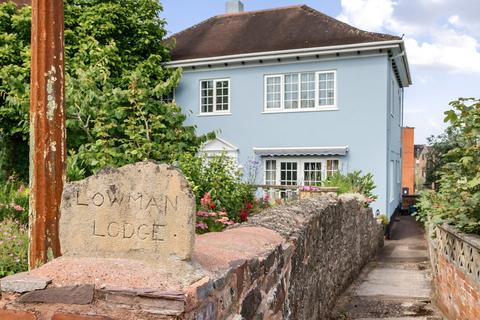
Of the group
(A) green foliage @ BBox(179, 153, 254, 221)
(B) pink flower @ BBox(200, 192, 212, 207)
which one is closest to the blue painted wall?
(A) green foliage @ BBox(179, 153, 254, 221)

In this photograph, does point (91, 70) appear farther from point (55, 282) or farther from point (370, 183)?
point (370, 183)

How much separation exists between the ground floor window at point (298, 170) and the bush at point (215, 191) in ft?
30.1

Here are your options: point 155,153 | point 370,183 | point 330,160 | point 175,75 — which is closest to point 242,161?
point 330,160

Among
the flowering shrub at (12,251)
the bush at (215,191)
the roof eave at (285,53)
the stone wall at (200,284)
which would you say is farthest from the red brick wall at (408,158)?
the flowering shrub at (12,251)

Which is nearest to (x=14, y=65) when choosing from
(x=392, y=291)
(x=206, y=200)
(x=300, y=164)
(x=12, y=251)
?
(x=300, y=164)

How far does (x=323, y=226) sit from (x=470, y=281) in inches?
62.6

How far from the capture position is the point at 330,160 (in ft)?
54.7

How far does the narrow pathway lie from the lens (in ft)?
20.4

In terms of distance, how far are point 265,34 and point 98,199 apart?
17.2 m

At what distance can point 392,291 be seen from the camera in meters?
7.62

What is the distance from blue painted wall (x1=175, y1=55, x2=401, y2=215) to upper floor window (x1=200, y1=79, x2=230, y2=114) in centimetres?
22

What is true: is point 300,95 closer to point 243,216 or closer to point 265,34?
point 265,34

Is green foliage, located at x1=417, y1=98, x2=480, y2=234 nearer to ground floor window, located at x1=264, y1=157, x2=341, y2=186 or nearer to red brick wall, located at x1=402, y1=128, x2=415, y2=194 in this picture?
ground floor window, located at x1=264, y1=157, x2=341, y2=186

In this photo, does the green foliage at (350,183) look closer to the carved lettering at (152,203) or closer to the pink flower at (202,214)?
the pink flower at (202,214)
